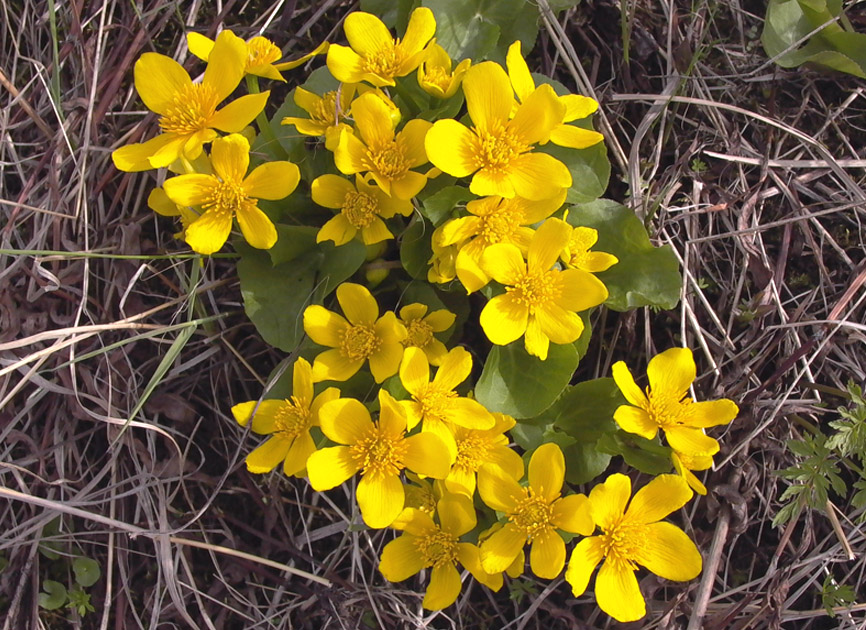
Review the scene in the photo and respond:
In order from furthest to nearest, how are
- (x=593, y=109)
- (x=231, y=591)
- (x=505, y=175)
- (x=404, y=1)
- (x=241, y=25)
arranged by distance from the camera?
(x=241, y=25) < (x=231, y=591) < (x=404, y=1) < (x=593, y=109) < (x=505, y=175)

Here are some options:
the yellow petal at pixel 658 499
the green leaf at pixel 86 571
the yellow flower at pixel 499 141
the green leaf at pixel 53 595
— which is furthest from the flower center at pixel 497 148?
the green leaf at pixel 53 595

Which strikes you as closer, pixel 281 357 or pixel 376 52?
pixel 376 52

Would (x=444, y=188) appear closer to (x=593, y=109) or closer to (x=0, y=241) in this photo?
(x=593, y=109)

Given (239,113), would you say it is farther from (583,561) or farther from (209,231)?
(583,561)

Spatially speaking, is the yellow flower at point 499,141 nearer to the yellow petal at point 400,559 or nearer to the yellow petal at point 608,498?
the yellow petal at point 608,498

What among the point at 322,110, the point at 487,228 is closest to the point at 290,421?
the point at 487,228

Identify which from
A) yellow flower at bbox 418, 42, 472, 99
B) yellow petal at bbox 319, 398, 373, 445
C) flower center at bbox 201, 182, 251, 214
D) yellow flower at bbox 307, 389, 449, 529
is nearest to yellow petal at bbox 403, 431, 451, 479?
yellow flower at bbox 307, 389, 449, 529

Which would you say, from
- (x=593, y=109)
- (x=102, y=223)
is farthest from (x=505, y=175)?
(x=102, y=223)
